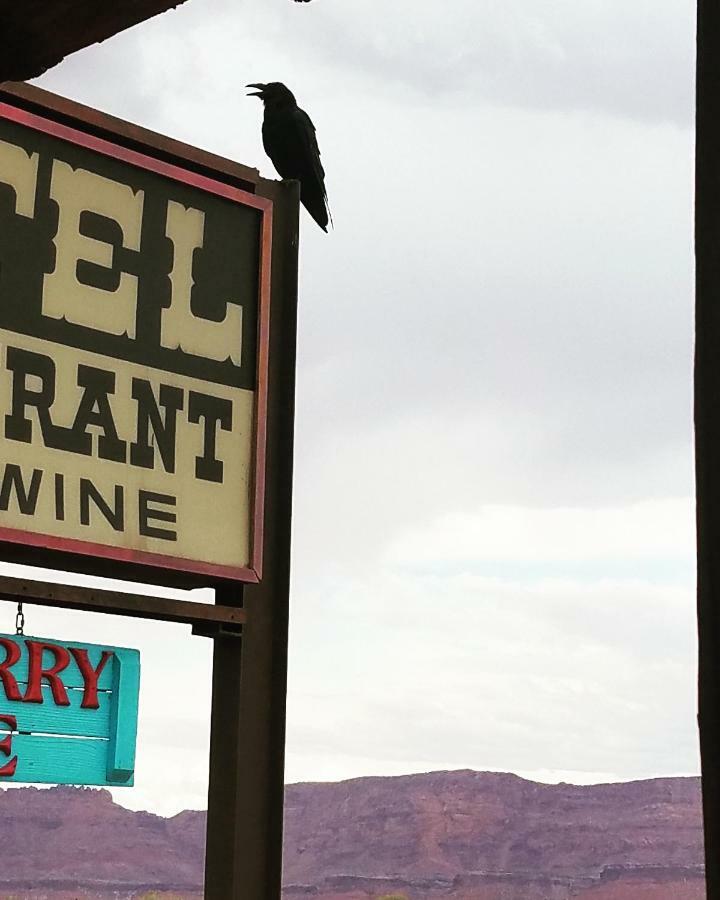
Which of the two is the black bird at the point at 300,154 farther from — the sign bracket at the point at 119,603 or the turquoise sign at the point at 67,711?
the turquoise sign at the point at 67,711

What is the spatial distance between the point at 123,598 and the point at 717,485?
5409 millimetres

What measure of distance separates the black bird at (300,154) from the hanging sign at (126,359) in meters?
0.85

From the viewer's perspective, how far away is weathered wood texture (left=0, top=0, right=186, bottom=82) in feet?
5.75

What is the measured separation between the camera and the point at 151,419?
7.05 metres

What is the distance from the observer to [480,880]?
73688 mm

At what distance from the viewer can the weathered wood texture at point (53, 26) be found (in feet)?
5.75

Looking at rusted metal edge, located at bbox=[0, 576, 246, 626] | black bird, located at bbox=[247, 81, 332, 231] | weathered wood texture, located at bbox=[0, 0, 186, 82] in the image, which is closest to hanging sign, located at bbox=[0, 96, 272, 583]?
rusted metal edge, located at bbox=[0, 576, 246, 626]

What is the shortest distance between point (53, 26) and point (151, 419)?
533 cm

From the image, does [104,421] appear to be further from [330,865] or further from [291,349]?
[330,865]

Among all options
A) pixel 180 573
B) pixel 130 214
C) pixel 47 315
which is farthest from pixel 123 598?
pixel 130 214

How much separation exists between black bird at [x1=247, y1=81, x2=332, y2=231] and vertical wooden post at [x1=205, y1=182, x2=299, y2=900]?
1470 mm

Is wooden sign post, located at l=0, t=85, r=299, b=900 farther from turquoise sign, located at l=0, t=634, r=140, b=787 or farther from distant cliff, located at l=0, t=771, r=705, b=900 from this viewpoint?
distant cliff, located at l=0, t=771, r=705, b=900

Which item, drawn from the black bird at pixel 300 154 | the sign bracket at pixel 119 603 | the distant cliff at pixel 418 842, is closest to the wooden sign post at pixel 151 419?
the sign bracket at pixel 119 603

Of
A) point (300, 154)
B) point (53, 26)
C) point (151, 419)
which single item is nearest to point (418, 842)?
point (300, 154)
